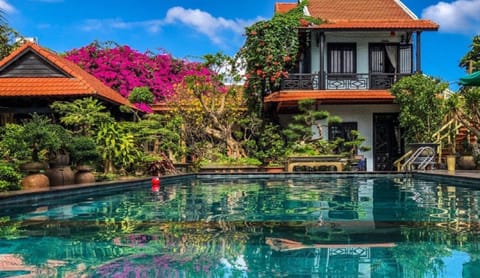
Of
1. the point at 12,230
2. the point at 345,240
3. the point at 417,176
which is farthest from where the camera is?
the point at 417,176

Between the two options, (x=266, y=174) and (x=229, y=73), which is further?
(x=229, y=73)

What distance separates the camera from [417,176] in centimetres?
1341

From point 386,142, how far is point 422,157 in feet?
13.0

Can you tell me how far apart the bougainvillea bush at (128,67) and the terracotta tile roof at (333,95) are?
6052 mm

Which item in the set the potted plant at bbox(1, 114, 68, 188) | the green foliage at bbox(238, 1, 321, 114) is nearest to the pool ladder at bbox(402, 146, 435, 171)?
the green foliage at bbox(238, 1, 321, 114)

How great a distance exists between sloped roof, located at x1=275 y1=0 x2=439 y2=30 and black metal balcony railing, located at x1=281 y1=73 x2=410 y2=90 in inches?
69.1

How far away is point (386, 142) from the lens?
18.3 metres

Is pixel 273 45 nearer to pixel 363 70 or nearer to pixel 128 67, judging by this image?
pixel 363 70

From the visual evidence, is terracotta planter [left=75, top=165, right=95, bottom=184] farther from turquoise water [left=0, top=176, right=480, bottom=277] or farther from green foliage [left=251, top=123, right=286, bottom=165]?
green foliage [left=251, top=123, right=286, bottom=165]

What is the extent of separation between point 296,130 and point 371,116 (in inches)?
123

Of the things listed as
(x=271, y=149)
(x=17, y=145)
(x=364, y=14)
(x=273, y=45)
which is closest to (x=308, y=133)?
(x=271, y=149)

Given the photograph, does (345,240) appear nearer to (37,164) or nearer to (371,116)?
(37,164)

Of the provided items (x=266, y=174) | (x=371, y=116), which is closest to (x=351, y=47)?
(x=371, y=116)

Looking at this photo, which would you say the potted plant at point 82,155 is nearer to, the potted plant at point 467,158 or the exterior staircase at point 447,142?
the exterior staircase at point 447,142
